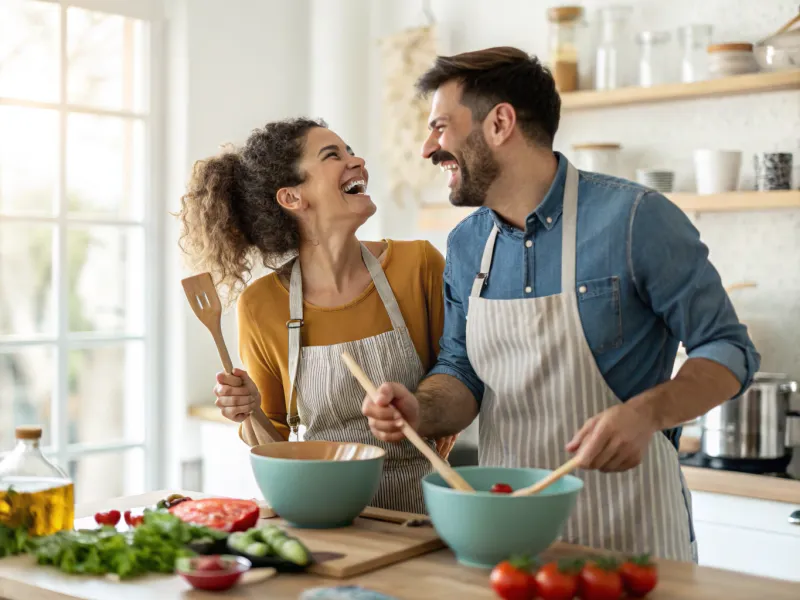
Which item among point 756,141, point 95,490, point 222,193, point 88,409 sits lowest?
point 95,490

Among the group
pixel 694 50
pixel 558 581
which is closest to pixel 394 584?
pixel 558 581

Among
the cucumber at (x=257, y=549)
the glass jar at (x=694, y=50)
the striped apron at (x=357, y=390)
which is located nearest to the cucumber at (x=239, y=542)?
the cucumber at (x=257, y=549)

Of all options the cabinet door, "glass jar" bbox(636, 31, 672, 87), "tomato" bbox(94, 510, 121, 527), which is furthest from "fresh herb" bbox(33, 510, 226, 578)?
"glass jar" bbox(636, 31, 672, 87)

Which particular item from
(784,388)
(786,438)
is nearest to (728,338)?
(784,388)

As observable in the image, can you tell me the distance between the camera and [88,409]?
12.3 ft

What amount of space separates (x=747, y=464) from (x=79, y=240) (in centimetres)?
235

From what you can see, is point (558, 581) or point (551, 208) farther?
point (551, 208)

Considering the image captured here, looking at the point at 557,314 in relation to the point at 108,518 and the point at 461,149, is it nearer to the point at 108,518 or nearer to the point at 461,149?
the point at 461,149

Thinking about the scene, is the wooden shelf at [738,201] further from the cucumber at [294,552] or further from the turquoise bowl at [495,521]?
the cucumber at [294,552]

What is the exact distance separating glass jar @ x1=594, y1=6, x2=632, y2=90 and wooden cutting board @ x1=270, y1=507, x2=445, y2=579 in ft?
7.34

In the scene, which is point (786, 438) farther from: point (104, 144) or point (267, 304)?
point (104, 144)

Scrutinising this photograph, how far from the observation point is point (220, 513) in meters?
1.60

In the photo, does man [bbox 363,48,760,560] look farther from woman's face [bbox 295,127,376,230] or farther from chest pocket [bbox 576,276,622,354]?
woman's face [bbox 295,127,376,230]

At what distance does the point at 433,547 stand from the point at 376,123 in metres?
2.98
